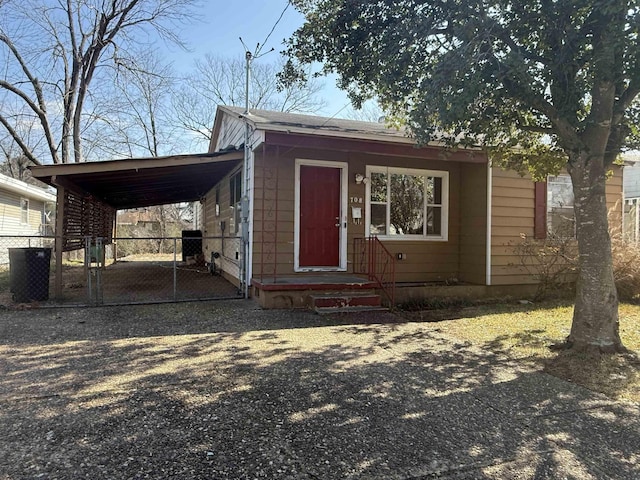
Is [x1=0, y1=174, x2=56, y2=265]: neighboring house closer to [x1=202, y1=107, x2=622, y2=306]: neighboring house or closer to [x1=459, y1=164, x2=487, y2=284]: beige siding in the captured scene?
[x1=202, y1=107, x2=622, y2=306]: neighboring house

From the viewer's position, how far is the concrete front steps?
6633 millimetres

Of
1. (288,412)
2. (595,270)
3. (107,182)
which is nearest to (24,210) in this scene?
(107,182)

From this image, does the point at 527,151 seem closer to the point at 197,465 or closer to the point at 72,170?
the point at 197,465

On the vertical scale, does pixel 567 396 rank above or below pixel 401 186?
below

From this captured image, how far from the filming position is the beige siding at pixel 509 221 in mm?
8266

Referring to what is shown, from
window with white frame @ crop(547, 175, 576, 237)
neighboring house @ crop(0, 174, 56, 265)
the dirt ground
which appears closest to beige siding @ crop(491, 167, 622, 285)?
window with white frame @ crop(547, 175, 576, 237)

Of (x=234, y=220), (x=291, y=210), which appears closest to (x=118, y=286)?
(x=234, y=220)

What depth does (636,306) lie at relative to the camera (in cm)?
762

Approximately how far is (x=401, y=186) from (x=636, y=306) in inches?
184

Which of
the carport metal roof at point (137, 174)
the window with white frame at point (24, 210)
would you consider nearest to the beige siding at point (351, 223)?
the carport metal roof at point (137, 174)

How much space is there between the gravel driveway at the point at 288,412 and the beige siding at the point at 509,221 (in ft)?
11.9

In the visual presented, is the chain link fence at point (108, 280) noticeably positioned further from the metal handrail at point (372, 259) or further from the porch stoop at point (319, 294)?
the metal handrail at point (372, 259)

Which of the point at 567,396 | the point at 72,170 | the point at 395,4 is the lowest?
the point at 567,396

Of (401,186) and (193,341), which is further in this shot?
(401,186)
